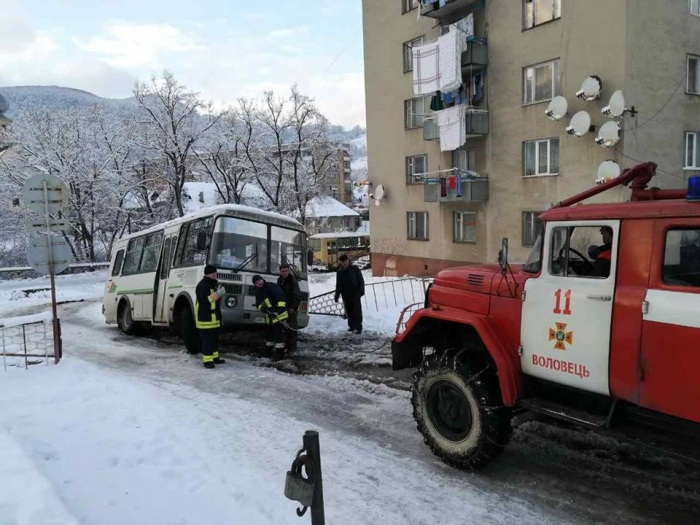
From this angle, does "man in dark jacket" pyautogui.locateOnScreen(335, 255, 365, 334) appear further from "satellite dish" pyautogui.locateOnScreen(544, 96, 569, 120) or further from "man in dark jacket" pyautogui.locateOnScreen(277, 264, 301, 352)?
"satellite dish" pyautogui.locateOnScreen(544, 96, 569, 120)

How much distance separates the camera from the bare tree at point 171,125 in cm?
4034

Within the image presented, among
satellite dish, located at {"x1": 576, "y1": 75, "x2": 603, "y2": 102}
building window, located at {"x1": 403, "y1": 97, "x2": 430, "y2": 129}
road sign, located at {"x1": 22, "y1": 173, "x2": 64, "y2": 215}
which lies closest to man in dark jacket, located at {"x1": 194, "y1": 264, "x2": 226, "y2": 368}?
road sign, located at {"x1": 22, "y1": 173, "x2": 64, "y2": 215}

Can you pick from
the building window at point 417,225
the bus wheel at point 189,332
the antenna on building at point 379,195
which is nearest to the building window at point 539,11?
the building window at point 417,225

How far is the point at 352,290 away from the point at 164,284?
13.4 feet

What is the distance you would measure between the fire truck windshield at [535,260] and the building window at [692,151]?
58.0 ft

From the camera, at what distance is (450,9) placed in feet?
73.2

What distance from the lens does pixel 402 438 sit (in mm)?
5410

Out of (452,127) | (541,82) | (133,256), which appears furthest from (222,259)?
(541,82)

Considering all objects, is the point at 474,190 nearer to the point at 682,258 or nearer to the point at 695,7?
the point at 695,7

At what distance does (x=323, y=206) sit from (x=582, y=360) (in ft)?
195

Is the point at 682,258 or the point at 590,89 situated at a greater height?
the point at 590,89

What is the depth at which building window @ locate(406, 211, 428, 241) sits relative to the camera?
2542 centimetres

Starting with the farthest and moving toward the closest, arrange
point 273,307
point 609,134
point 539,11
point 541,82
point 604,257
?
1. point 541,82
2. point 539,11
3. point 609,134
4. point 273,307
5. point 604,257

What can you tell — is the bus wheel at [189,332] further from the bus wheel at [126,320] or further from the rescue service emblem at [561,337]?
the rescue service emblem at [561,337]
